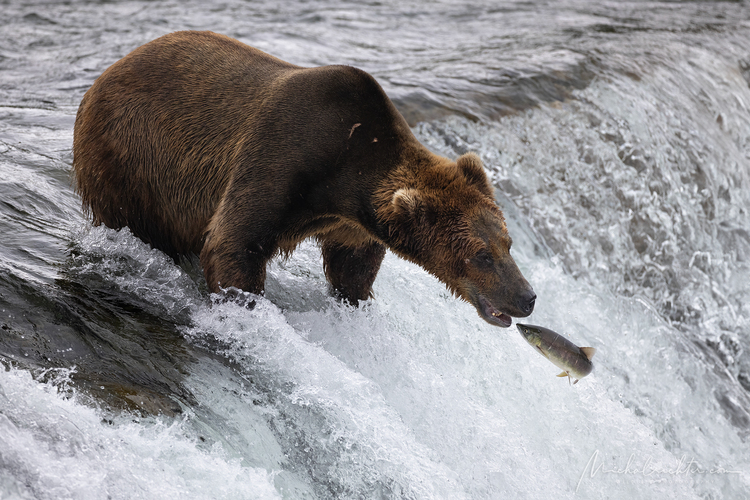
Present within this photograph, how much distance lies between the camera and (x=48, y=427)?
3.12 m

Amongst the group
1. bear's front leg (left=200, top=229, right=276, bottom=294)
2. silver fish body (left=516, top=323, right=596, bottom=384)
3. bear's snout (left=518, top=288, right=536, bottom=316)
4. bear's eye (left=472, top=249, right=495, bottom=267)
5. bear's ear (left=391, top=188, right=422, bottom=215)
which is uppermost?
bear's ear (left=391, top=188, right=422, bottom=215)

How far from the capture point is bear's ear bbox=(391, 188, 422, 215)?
398 cm

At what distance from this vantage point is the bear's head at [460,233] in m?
3.93

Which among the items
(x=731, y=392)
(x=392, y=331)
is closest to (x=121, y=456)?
(x=392, y=331)

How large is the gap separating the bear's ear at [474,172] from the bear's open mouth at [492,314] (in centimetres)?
64

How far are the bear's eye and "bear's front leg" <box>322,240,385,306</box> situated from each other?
89 cm

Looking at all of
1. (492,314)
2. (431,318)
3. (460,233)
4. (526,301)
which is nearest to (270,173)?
(460,233)

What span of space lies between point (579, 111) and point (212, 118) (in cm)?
524

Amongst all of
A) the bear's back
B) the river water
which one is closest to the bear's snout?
the river water

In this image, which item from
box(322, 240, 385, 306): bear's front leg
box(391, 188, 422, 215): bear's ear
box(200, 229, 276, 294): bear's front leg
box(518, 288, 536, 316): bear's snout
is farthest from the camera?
box(322, 240, 385, 306): bear's front leg

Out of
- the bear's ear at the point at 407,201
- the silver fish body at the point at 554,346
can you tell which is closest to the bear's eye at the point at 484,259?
the bear's ear at the point at 407,201

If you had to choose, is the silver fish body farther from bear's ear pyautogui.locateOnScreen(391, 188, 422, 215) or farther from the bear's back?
the bear's back

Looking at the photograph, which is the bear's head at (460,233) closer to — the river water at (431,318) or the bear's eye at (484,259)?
the bear's eye at (484,259)

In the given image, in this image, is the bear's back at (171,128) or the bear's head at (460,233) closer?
the bear's head at (460,233)
